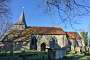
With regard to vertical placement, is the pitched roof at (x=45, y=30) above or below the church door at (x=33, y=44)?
above

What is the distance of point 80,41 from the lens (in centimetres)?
7512

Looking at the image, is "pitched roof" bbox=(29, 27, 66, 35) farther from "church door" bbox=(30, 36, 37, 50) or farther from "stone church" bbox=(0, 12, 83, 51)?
"church door" bbox=(30, 36, 37, 50)

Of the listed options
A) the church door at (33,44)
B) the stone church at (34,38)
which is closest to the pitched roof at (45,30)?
the stone church at (34,38)

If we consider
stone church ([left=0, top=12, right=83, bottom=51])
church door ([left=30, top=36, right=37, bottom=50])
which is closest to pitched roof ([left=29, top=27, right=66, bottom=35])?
stone church ([left=0, top=12, right=83, bottom=51])

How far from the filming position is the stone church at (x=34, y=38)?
210ft

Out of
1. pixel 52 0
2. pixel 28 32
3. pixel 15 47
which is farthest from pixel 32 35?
pixel 52 0

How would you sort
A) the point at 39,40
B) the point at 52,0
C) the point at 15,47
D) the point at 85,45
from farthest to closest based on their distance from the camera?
the point at 85,45 → the point at 39,40 → the point at 15,47 → the point at 52,0

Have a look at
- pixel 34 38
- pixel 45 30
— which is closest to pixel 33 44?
pixel 34 38

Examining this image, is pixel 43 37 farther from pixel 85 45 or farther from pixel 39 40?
pixel 85 45

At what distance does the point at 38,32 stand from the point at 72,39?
12.6 meters

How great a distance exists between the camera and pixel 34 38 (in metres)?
67.1

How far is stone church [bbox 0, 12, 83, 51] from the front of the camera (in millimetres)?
63969

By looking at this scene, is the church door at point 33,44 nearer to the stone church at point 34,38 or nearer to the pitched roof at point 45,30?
the stone church at point 34,38

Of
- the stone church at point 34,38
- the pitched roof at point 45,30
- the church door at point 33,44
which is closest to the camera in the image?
the stone church at point 34,38
